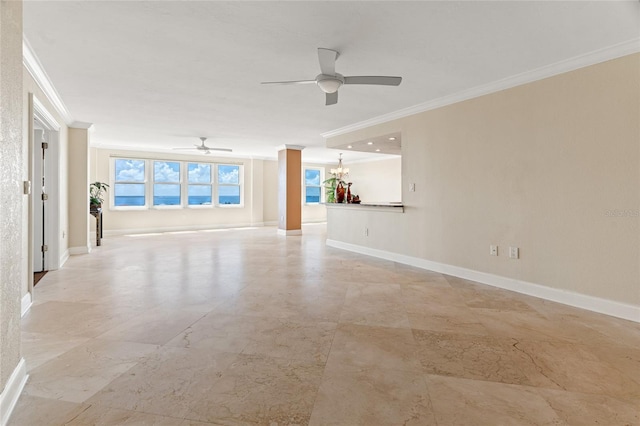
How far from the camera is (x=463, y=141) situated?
4.27 meters

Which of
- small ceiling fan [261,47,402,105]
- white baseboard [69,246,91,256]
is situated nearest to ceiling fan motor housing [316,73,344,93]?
small ceiling fan [261,47,402,105]

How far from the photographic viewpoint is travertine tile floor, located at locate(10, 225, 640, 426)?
1597 millimetres

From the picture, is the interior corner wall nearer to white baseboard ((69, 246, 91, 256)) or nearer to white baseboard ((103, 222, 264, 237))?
white baseboard ((69, 246, 91, 256))

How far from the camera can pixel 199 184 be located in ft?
33.1

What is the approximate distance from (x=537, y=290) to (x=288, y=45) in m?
3.56

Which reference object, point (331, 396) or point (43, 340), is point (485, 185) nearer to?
point (331, 396)

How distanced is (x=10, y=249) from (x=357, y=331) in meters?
2.23

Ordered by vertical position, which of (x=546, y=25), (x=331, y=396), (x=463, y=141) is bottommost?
→ (x=331, y=396)

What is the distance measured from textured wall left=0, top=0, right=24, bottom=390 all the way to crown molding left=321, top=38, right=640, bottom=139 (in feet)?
13.9

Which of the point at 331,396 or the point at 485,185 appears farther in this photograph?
the point at 485,185

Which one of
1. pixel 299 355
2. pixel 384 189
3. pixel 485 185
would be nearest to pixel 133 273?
pixel 299 355

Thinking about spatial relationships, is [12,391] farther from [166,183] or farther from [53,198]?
[166,183]

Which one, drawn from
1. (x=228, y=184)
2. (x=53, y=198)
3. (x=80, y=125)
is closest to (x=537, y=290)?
(x=53, y=198)

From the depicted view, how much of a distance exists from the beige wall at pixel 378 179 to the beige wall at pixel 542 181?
5.51 meters
